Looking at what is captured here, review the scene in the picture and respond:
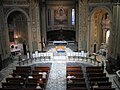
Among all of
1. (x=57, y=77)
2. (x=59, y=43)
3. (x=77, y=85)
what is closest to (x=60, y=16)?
(x=59, y=43)

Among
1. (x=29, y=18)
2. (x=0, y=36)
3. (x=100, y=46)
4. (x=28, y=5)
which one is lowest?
(x=100, y=46)

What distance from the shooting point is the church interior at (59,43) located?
1855 cm

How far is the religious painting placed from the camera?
112ft

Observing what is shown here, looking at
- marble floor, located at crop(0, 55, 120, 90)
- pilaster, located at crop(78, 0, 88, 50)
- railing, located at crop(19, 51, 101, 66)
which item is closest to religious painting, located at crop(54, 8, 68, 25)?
pilaster, located at crop(78, 0, 88, 50)

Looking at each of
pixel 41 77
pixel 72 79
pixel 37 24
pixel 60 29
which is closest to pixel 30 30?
pixel 37 24

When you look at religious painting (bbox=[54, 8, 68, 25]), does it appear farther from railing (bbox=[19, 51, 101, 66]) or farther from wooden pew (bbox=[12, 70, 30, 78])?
wooden pew (bbox=[12, 70, 30, 78])

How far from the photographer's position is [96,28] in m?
28.7

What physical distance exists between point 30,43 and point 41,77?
10.7 metres

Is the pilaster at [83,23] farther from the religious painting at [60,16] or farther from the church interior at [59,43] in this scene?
the religious painting at [60,16]

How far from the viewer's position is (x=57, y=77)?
2005 cm

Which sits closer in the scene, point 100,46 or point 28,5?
point 28,5

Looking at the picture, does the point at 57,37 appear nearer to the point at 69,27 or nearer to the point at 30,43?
the point at 69,27

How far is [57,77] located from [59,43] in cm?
1361

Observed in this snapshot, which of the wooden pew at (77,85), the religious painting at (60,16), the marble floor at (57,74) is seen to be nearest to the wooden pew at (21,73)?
the marble floor at (57,74)
